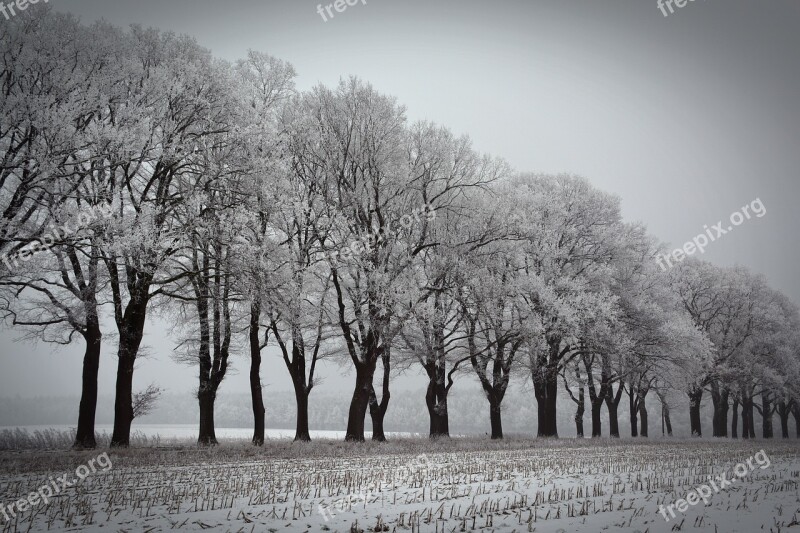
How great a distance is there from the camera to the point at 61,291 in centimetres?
1730

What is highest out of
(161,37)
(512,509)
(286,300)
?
(161,37)

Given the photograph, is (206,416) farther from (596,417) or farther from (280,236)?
(596,417)

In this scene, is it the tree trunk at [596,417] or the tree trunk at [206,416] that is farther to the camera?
the tree trunk at [596,417]

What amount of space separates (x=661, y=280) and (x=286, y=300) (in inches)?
1140

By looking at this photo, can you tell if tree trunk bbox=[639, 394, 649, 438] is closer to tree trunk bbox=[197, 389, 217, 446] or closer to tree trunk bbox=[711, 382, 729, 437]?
tree trunk bbox=[711, 382, 729, 437]

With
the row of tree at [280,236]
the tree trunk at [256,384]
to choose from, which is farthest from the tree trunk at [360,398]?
the tree trunk at [256,384]

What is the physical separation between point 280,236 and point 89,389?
962cm

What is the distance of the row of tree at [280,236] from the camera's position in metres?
13.9

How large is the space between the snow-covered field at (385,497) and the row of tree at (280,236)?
613 centimetres

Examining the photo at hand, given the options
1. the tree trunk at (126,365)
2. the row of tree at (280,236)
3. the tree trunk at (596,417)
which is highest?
the row of tree at (280,236)

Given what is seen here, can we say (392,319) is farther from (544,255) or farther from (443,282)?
(544,255)

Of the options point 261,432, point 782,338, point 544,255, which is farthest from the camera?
point 782,338

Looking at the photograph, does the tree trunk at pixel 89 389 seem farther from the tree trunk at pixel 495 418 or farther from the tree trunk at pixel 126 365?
the tree trunk at pixel 495 418

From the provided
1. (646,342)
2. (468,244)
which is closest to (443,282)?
(468,244)
